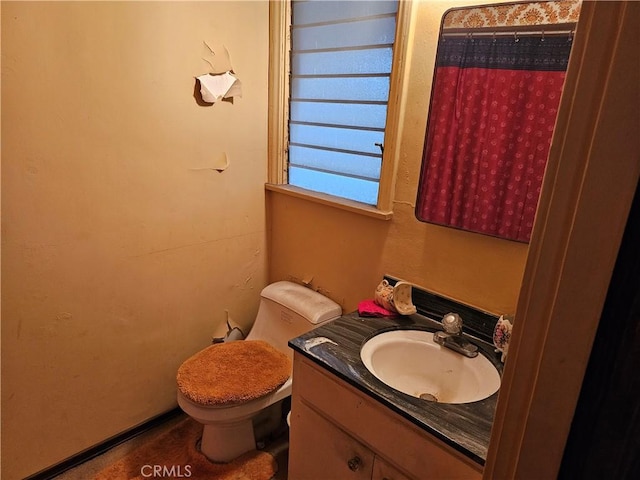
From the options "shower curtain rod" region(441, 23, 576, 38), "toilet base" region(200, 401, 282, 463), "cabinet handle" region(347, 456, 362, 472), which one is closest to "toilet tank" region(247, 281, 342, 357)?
"toilet base" region(200, 401, 282, 463)

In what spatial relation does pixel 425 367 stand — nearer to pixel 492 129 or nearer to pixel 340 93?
pixel 492 129

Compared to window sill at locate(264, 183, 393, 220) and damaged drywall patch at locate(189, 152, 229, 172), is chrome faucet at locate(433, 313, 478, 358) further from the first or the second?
damaged drywall patch at locate(189, 152, 229, 172)

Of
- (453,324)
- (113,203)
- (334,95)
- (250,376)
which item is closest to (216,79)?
(334,95)

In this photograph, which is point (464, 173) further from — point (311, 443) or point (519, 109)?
point (311, 443)

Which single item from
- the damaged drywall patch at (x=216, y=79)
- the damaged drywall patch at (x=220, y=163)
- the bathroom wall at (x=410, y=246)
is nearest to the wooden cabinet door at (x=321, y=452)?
the bathroom wall at (x=410, y=246)

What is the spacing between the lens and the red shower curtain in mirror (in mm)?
1138

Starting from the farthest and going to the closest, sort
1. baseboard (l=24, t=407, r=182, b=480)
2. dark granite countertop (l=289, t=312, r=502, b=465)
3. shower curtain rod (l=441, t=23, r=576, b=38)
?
baseboard (l=24, t=407, r=182, b=480), shower curtain rod (l=441, t=23, r=576, b=38), dark granite countertop (l=289, t=312, r=502, b=465)

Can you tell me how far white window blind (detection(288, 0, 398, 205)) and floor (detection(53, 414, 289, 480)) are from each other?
1163mm

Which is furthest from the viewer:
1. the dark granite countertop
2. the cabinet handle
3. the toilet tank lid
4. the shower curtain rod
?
the toilet tank lid

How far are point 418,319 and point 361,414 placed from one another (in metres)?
0.47

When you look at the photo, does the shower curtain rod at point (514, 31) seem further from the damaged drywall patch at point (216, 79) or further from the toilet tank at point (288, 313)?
the toilet tank at point (288, 313)

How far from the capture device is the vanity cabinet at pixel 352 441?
1015 millimetres

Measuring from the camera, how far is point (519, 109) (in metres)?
1.18

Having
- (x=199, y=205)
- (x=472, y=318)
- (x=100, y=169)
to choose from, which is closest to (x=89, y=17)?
(x=100, y=169)
